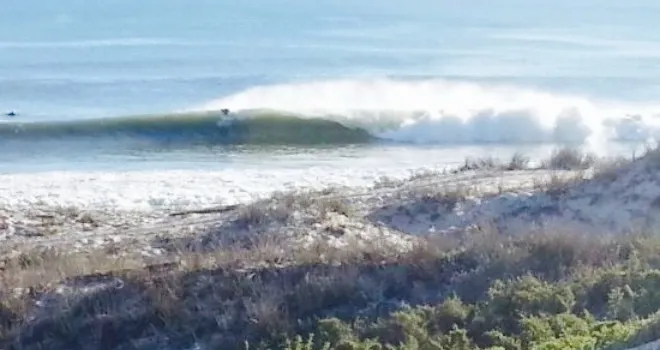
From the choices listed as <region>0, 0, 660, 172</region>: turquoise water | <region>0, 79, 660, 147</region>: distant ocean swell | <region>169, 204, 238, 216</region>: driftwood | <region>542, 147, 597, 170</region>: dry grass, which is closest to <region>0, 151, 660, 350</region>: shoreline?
<region>169, 204, 238, 216</region>: driftwood

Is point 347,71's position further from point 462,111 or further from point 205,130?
point 205,130

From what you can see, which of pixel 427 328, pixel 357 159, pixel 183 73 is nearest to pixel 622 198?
pixel 427 328

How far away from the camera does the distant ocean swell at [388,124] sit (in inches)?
1224

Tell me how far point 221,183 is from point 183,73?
22903mm

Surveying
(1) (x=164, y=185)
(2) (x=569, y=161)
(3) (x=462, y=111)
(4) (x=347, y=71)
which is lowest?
(1) (x=164, y=185)

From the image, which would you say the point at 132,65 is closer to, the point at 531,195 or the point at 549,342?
the point at 531,195

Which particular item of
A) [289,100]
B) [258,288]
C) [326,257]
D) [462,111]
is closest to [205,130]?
[289,100]

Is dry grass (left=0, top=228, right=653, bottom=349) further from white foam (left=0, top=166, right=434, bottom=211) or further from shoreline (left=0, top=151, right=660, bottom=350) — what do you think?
white foam (left=0, top=166, right=434, bottom=211)

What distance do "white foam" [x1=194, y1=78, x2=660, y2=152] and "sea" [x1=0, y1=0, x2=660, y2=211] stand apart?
0.07 m

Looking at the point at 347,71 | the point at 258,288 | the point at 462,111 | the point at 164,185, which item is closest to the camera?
the point at 258,288

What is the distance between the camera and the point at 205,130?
1262 inches

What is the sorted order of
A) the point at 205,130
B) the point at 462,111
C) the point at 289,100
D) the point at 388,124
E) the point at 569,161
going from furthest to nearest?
the point at 289,100, the point at 462,111, the point at 388,124, the point at 205,130, the point at 569,161

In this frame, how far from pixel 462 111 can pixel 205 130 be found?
6591mm

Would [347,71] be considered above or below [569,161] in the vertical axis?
above
